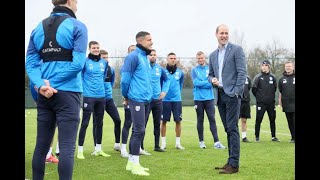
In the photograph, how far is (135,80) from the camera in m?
6.64

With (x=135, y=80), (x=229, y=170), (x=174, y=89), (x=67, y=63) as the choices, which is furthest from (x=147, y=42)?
(x=174, y=89)

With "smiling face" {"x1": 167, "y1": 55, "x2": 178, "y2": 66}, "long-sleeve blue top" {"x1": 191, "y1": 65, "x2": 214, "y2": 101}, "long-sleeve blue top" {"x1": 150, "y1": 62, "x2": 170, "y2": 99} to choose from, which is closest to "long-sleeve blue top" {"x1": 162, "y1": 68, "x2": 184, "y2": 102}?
"smiling face" {"x1": 167, "y1": 55, "x2": 178, "y2": 66}

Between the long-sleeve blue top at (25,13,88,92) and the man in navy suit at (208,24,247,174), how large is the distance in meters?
2.99

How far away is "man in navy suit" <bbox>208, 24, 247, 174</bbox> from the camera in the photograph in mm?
6535

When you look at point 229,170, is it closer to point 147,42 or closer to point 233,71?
point 233,71

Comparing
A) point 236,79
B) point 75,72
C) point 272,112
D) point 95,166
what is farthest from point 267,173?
point 272,112

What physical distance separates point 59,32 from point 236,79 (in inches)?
131

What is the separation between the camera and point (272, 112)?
39.3 feet

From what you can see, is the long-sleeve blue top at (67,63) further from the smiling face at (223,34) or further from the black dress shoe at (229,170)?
the smiling face at (223,34)

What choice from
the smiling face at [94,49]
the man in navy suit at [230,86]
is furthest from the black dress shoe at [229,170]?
the smiling face at [94,49]

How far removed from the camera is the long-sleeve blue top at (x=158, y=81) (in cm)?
924
